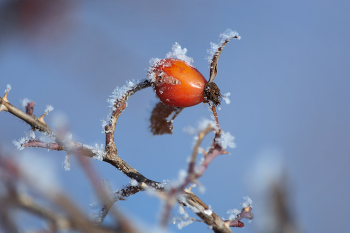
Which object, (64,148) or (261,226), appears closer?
(261,226)

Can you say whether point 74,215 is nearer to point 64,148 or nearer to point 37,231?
point 37,231

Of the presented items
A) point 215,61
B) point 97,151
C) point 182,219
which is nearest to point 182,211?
point 182,219

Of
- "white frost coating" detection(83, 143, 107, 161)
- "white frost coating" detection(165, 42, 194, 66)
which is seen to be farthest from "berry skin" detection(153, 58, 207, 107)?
"white frost coating" detection(83, 143, 107, 161)

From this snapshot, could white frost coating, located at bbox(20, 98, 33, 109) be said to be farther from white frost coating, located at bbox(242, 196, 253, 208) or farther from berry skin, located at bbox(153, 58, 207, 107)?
white frost coating, located at bbox(242, 196, 253, 208)

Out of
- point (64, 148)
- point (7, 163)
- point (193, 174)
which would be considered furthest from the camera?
point (64, 148)

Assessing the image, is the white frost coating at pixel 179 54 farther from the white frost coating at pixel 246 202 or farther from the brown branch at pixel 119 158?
the white frost coating at pixel 246 202

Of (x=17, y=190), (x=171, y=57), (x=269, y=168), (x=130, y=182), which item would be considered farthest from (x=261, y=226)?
(x=171, y=57)
